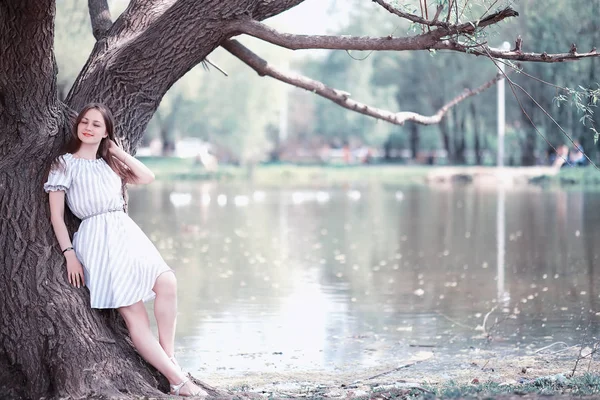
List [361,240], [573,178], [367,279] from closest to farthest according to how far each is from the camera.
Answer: [367,279] → [361,240] → [573,178]

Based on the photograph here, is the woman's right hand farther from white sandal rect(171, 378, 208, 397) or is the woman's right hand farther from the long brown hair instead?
white sandal rect(171, 378, 208, 397)

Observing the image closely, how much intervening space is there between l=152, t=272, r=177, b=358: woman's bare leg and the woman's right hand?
44 cm

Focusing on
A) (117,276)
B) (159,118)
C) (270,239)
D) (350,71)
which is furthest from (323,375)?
(350,71)

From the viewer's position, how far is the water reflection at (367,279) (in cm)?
874

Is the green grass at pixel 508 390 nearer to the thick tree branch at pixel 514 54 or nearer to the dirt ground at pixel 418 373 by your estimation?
the dirt ground at pixel 418 373

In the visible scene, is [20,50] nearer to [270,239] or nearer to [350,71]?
[270,239]

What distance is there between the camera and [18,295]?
18.5 feet

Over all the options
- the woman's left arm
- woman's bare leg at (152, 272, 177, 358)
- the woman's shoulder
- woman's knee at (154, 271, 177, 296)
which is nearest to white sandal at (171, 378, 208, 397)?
woman's bare leg at (152, 272, 177, 358)

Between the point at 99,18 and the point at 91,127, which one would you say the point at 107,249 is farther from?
the point at 99,18

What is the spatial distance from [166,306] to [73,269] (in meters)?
0.58

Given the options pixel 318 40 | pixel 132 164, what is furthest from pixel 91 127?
pixel 318 40

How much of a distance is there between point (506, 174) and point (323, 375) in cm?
3595

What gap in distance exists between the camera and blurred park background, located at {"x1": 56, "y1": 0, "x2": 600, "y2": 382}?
890 centimetres

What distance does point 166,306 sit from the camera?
19.0 ft
